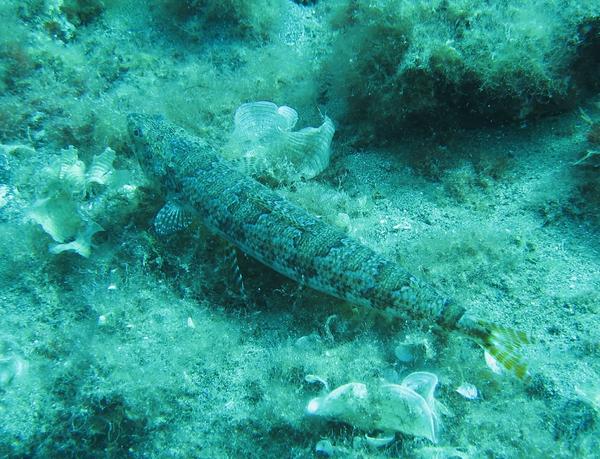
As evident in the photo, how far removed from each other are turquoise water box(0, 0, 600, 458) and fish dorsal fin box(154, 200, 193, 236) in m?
0.18

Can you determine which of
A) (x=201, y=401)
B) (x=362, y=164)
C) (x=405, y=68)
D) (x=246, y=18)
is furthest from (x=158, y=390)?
(x=246, y=18)

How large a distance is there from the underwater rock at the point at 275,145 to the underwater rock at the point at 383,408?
2747mm

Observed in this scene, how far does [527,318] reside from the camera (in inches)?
133

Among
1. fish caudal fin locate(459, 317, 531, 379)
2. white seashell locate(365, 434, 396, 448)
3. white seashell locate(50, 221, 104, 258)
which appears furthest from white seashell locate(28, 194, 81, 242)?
fish caudal fin locate(459, 317, 531, 379)

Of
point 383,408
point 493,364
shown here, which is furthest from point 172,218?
point 493,364

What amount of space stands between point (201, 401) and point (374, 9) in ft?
16.5

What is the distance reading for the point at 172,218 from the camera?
4062mm

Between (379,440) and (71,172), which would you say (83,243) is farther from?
(379,440)

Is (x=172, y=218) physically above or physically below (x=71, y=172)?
below

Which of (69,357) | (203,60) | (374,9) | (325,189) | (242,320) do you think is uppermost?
(374,9)

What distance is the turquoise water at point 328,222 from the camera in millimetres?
2902

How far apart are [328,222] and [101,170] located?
9.50 ft

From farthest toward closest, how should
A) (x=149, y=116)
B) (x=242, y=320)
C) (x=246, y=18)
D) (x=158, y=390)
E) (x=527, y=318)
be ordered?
(x=246, y=18), (x=149, y=116), (x=242, y=320), (x=527, y=318), (x=158, y=390)

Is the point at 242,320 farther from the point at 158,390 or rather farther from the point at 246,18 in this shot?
the point at 246,18
